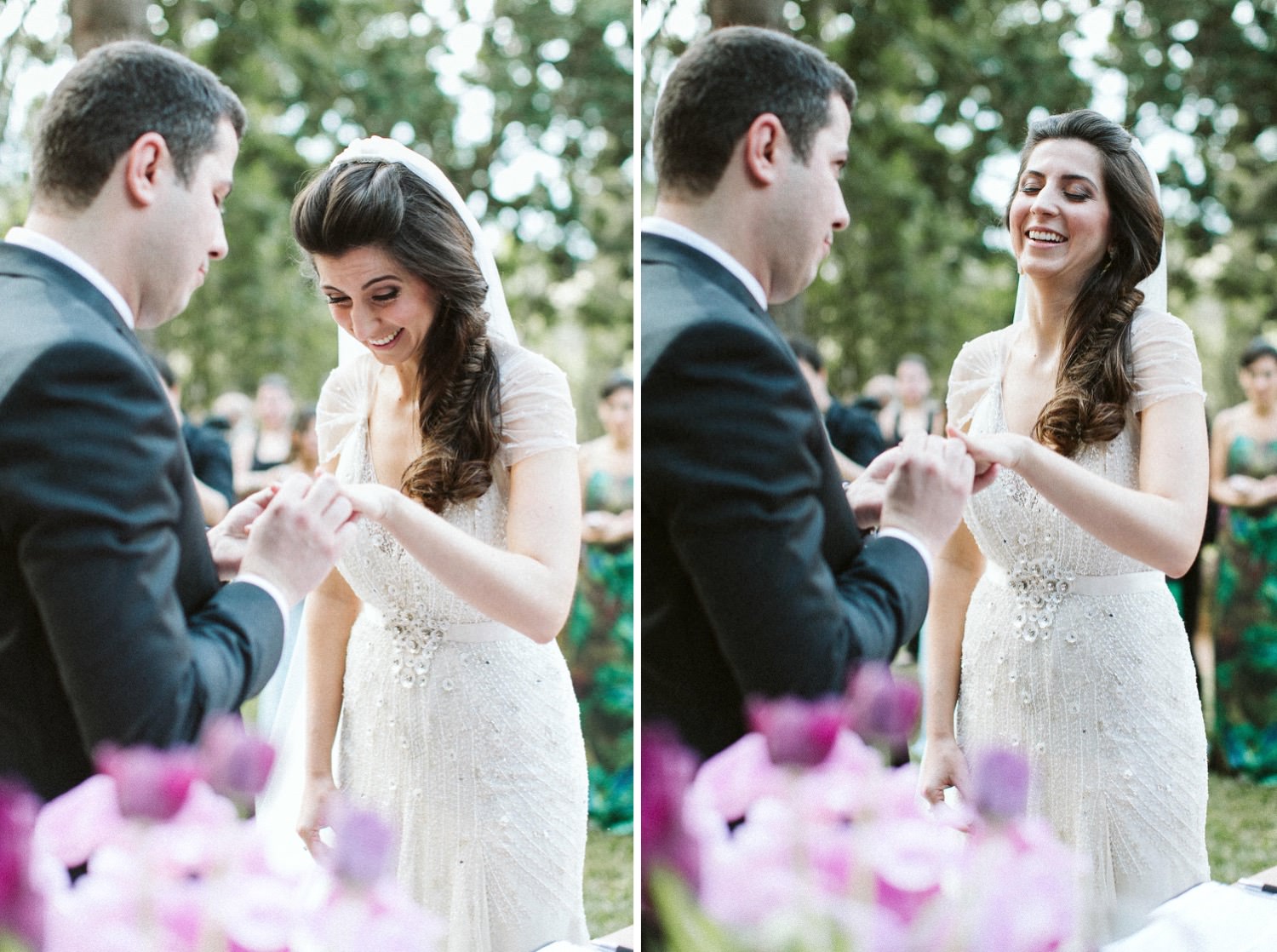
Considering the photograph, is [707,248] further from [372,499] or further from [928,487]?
[372,499]

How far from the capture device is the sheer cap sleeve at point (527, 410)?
1.74 m

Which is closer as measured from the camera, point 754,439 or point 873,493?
point 754,439

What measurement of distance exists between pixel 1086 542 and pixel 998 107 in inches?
27.7

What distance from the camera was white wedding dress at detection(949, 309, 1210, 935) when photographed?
186cm

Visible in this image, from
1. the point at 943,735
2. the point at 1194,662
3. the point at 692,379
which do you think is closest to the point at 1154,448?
the point at 1194,662

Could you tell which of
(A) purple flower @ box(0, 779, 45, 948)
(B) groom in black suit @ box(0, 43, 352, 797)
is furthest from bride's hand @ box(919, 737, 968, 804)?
(A) purple flower @ box(0, 779, 45, 948)

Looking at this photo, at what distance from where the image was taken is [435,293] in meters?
1.69

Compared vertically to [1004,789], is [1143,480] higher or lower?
higher

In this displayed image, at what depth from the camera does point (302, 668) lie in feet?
5.85

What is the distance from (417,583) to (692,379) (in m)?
0.51

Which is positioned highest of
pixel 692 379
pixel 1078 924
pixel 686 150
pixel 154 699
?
pixel 686 150

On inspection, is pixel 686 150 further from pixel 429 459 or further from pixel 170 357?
pixel 170 357

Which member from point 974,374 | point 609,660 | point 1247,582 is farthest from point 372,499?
point 609,660

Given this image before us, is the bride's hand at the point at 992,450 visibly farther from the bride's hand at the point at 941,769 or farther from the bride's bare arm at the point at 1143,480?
the bride's hand at the point at 941,769
